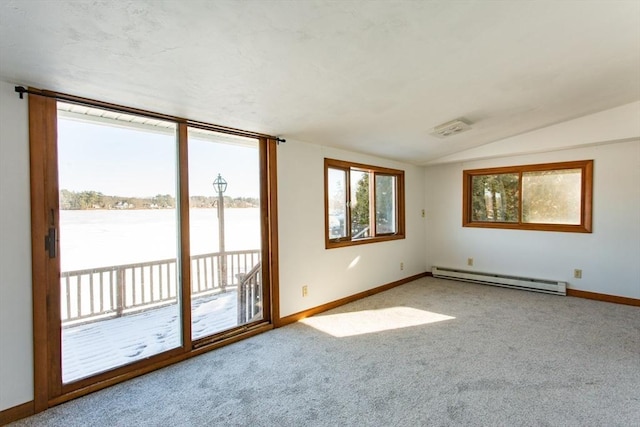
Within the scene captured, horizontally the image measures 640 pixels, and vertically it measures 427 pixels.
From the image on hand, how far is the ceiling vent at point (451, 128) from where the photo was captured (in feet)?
11.3

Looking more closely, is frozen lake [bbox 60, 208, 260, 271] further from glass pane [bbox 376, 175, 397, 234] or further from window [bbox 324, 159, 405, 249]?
glass pane [bbox 376, 175, 397, 234]

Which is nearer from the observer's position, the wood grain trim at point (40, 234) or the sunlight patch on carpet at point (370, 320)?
the wood grain trim at point (40, 234)

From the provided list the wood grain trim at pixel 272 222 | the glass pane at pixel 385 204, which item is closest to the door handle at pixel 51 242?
the wood grain trim at pixel 272 222

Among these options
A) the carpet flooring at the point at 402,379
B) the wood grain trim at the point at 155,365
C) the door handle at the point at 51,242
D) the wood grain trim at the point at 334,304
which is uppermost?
the door handle at the point at 51,242

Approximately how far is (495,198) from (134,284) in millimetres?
5138

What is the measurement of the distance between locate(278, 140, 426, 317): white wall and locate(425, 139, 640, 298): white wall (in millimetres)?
1671

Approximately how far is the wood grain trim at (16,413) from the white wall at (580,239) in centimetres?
543

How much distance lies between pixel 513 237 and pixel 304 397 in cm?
421

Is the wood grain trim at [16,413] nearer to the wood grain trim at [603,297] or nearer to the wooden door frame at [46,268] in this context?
the wooden door frame at [46,268]

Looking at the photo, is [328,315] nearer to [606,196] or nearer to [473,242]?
[473,242]

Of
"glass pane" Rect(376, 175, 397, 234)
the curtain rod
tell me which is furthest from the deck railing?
"glass pane" Rect(376, 175, 397, 234)

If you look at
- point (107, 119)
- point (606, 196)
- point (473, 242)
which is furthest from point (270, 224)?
point (606, 196)

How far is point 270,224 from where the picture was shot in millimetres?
3322

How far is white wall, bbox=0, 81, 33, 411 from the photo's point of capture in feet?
6.24
